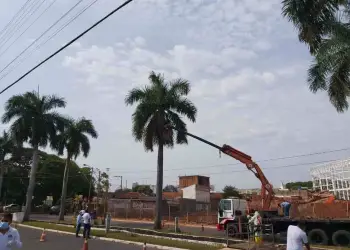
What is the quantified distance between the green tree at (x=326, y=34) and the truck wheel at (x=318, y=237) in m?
7.07

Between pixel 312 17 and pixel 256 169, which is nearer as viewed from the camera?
pixel 312 17

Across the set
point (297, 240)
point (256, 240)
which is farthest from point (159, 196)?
point (297, 240)

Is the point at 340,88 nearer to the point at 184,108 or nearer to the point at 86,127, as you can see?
the point at 184,108

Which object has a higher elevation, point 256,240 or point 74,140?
point 74,140

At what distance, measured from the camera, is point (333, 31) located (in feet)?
62.3

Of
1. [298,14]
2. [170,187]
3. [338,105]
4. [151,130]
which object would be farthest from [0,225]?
[170,187]

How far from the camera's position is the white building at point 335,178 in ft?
109

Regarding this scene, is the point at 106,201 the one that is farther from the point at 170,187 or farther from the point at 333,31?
the point at 170,187

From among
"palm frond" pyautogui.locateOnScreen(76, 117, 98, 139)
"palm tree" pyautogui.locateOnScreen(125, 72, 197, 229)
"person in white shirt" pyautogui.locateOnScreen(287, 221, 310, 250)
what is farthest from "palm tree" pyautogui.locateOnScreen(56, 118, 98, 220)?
"person in white shirt" pyautogui.locateOnScreen(287, 221, 310, 250)

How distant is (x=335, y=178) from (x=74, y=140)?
2434cm

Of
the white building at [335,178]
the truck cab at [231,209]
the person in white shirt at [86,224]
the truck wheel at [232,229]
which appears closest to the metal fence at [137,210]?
the white building at [335,178]

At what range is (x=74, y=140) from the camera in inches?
1673

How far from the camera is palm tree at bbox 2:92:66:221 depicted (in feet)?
134

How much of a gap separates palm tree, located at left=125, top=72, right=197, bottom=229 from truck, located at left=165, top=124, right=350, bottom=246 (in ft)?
2.55
